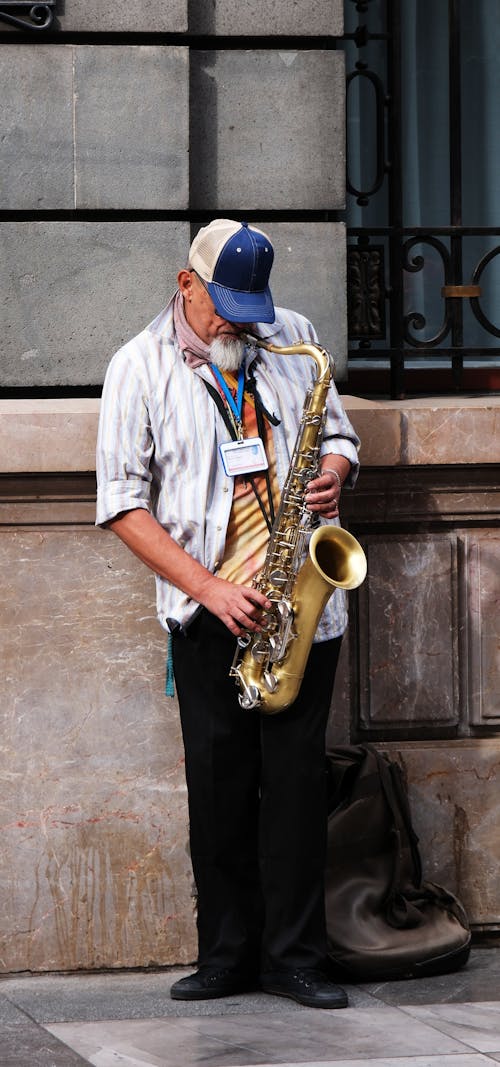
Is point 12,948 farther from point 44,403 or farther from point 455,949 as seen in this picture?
point 44,403

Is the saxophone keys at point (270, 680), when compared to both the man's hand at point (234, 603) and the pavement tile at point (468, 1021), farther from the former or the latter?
the pavement tile at point (468, 1021)

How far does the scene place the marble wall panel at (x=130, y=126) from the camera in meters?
5.35

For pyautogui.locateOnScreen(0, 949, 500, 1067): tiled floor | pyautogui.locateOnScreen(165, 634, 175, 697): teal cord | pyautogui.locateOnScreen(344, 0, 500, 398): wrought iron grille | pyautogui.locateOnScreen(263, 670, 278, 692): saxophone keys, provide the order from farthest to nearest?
pyautogui.locateOnScreen(344, 0, 500, 398): wrought iron grille → pyautogui.locateOnScreen(165, 634, 175, 697): teal cord → pyautogui.locateOnScreen(263, 670, 278, 692): saxophone keys → pyautogui.locateOnScreen(0, 949, 500, 1067): tiled floor

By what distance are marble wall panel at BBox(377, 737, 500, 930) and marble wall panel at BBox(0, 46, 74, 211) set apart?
83.7 inches

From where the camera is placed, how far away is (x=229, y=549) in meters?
4.76

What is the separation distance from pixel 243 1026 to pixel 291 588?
1196 millimetres

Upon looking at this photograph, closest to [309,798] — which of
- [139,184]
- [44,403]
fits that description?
[44,403]

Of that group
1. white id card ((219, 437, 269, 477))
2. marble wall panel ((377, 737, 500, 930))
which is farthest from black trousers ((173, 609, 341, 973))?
marble wall panel ((377, 737, 500, 930))

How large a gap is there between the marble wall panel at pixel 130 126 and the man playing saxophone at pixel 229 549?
27.5 inches

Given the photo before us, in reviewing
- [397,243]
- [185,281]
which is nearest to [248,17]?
[397,243]

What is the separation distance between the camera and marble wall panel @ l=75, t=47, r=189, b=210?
5.35 metres

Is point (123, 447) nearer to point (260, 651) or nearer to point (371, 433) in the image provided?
point (260, 651)

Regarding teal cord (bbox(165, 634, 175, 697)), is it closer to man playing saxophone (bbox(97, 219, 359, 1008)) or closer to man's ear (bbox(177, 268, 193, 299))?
man playing saxophone (bbox(97, 219, 359, 1008))

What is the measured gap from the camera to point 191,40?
5.51m
